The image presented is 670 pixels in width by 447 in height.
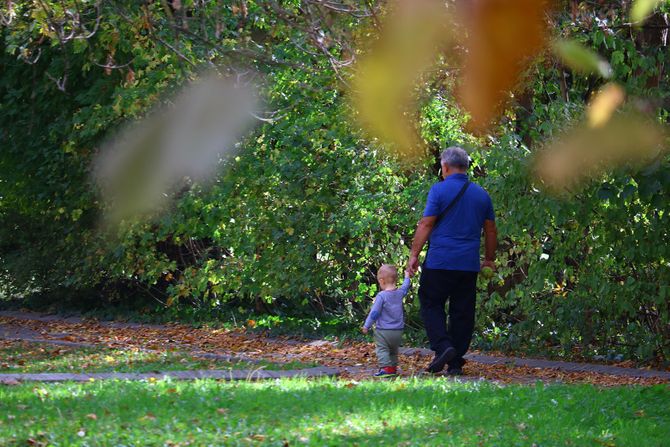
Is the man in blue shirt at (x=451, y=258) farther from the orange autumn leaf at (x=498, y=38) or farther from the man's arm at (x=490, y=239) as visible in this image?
the orange autumn leaf at (x=498, y=38)

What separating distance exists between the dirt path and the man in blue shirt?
0.45 m

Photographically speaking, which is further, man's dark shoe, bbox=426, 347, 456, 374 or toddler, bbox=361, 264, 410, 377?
toddler, bbox=361, 264, 410, 377

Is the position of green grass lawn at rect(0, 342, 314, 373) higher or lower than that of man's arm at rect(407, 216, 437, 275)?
lower

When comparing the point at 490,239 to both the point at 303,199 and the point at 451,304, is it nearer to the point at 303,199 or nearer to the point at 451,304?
the point at 451,304

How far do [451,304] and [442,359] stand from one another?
476 millimetres

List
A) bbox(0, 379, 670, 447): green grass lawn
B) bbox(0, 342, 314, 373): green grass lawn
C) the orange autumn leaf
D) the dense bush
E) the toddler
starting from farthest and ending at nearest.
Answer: the dense bush, bbox(0, 342, 314, 373): green grass lawn, the toddler, bbox(0, 379, 670, 447): green grass lawn, the orange autumn leaf

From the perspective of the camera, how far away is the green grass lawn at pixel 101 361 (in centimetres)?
959

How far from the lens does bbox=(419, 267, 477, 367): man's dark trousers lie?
861 cm

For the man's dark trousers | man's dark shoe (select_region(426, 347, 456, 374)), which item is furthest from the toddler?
man's dark shoe (select_region(426, 347, 456, 374))

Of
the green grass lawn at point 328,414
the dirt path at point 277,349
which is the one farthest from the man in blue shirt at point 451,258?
the green grass lawn at point 328,414

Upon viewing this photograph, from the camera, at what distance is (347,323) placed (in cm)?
1392

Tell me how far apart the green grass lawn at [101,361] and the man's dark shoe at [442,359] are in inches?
57.2

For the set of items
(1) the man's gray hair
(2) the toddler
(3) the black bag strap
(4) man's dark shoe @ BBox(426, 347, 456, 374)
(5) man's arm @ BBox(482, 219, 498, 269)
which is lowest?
(4) man's dark shoe @ BBox(426, 347, 456, 374)

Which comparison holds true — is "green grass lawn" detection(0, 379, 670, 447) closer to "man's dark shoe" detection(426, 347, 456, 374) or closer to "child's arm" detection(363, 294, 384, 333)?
"man's dark shoe" detection(426, 347, 456, 374)
